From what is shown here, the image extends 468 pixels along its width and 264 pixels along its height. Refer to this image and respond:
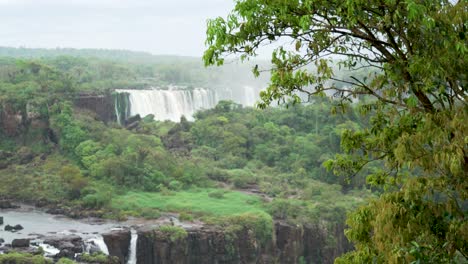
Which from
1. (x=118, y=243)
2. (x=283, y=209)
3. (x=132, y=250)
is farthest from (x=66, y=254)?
(x=283, y=209)

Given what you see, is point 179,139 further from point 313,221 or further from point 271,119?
point 313,221

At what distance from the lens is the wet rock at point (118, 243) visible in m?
25.0

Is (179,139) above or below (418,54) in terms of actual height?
below

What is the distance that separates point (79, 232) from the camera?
84.7ft

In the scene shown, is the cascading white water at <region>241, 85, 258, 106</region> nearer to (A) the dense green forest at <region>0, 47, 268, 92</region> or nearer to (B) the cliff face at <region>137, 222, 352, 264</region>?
(A) the dense green forest at <region>0, 47, 268, 92</region>

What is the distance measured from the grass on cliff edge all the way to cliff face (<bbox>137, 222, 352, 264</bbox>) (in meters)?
2.21

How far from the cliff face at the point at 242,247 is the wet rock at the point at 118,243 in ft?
1.61

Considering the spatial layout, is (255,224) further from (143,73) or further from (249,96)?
(143,73)

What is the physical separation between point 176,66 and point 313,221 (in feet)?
181

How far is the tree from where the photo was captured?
6152 mm

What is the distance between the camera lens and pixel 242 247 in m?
27.6

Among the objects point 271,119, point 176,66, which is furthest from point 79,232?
point 176,66

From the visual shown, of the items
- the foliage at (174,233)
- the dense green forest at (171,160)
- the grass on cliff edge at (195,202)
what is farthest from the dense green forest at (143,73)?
the foliage at (174,233)

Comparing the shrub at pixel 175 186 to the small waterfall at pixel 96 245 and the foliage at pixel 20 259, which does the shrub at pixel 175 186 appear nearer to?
the small waterfall at pixel 96 245
